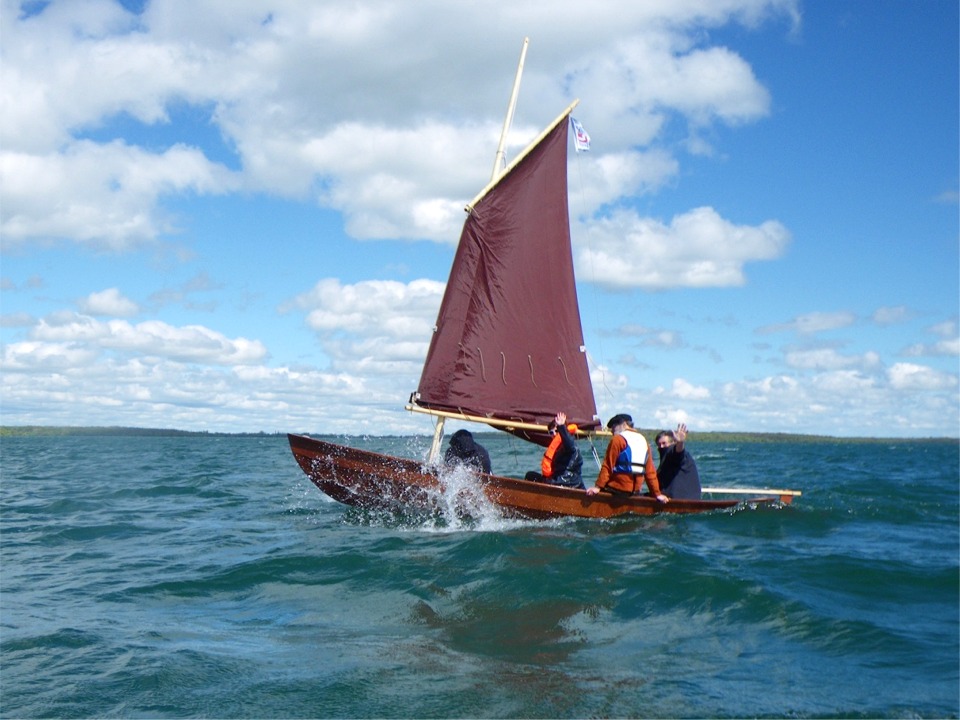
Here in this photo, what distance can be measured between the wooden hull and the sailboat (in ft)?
0.34

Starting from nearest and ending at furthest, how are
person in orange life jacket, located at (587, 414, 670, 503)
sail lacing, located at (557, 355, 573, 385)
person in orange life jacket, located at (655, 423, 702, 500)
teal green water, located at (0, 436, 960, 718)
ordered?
teal green water, located at (0, 436, 960, 718), person in orange life jacket, located at (587, 414, 670, 503), person in orange life jacket, located at (655, 423, 702, 500), sail lacing, located at (557, 355, 573, 385)

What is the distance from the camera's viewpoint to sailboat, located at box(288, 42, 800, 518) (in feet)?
58.7

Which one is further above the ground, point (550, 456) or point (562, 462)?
point (550, 456)

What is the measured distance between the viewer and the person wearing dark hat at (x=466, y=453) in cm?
1612

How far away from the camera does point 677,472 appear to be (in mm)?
15766

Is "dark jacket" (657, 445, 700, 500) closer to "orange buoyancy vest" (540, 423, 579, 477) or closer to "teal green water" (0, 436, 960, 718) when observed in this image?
"teal green water" (0, 436, 960, 718)

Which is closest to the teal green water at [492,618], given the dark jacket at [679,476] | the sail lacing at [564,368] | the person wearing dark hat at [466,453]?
the dark jacket at [679,476]

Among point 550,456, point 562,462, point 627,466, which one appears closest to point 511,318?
point 550,456

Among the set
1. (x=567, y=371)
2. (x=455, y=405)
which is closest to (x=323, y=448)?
(x=455, y=405)

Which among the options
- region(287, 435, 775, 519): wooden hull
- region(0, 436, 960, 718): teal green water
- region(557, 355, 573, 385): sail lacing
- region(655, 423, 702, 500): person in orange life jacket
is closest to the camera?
region(0, 436, 960, 718): teal green water

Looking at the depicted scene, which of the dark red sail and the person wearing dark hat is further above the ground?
the dark red sail

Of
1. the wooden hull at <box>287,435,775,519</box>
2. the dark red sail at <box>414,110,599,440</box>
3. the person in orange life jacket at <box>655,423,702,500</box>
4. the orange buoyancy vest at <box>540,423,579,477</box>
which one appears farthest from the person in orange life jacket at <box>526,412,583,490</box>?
the dark red sail at <box>414,110,599,440</box>

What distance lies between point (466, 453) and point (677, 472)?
157 inches

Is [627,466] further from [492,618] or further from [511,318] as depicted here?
[492,618]
